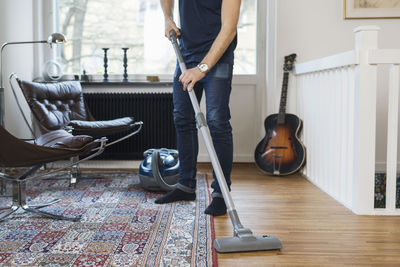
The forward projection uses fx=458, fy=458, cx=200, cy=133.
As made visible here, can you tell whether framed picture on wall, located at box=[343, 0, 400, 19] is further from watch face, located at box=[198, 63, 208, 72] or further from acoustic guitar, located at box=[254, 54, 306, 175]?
watch face, located at box=[198, 63, 208, 72]

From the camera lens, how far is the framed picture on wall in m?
3.71

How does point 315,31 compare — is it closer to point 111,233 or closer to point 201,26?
point 201,26

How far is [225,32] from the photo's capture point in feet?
7.09

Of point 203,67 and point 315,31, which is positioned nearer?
point 203,67

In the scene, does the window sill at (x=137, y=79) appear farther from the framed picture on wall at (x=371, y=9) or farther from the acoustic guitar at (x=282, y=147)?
the framed picture on wall at (x=371, y=9)

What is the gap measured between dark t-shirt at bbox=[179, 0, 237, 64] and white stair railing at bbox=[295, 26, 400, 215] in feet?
2.24

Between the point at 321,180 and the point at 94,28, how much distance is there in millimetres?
2404

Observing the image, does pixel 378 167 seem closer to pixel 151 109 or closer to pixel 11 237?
pixel 151 109

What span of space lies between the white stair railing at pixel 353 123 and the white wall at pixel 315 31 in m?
0.63

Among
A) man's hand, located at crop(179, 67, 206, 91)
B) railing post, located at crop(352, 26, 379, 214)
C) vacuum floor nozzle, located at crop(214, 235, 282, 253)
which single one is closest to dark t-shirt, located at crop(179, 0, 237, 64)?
man's hand, located at crop(179, 67, 206, 91)

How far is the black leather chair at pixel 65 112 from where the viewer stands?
3.09 meters

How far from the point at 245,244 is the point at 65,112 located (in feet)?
7.00

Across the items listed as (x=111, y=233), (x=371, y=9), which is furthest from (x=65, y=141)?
(x=371, y=9)

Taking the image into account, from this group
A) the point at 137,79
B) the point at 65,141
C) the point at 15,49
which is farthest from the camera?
the point at 137,79
